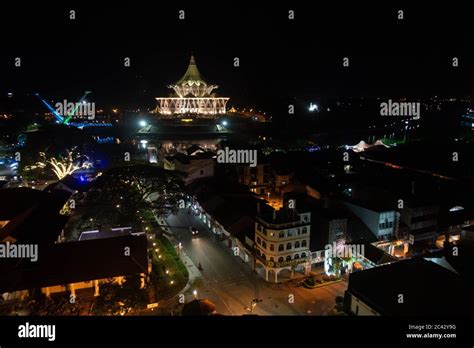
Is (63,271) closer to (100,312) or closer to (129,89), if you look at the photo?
(100,312)

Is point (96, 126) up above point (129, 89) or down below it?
below

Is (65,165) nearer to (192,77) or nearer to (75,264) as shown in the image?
(75,264)

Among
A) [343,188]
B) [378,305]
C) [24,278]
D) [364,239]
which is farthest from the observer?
[343,188]

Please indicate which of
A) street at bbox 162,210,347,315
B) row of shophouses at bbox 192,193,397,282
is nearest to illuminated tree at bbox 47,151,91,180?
street at bbox 162,210,347,315

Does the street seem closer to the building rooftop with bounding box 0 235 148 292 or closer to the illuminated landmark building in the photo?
the building rooftop with bounding box 0 235 148 292

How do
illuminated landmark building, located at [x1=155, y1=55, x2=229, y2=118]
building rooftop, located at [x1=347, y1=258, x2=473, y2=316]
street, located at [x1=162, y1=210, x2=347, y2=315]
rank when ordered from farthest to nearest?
illuminated landmark building, located at [x1=155, y1=55, x2=229, y2=118] < street, located at [x1=162, y1=210, x2=347, y2=315] < building rooftop, located at [x1=347, y1=258, x2=473, y2=316]

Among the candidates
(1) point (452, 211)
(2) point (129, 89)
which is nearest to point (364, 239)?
(1) point (452, 211)

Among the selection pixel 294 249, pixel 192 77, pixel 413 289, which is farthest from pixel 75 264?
pixel 192 77
